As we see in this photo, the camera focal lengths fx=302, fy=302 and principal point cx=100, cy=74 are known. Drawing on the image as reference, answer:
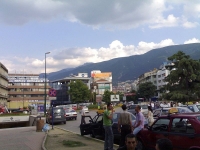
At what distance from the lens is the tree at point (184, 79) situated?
42.7 m

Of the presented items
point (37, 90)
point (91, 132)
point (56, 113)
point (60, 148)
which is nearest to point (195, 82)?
point (56, 113)

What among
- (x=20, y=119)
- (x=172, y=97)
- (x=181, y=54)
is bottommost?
(x=20, y=119)

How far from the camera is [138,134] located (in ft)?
35.8

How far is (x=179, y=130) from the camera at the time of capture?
895 centimetres

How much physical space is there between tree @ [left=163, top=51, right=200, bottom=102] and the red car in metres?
33.9

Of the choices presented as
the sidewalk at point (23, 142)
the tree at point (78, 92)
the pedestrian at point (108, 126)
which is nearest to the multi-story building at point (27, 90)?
the tree at point (78, 92)

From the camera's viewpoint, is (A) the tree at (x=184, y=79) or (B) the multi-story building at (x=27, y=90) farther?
(B) the multi-story building at (x=27, y=90)

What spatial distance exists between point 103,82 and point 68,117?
142m

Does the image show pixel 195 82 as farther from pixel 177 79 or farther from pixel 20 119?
pixel 20 119

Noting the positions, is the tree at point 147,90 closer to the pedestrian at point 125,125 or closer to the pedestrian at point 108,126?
the pedestrian at point 108,126

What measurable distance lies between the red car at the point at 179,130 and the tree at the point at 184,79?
1334 inches

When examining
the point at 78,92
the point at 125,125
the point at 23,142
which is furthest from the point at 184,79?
the point at 78,92

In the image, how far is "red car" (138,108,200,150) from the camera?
8.46 m

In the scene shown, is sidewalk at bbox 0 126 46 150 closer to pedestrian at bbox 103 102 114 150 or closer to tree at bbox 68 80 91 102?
pedestrian at bbox 103 102 114 150
